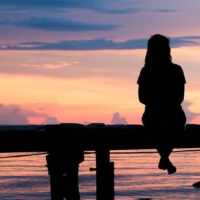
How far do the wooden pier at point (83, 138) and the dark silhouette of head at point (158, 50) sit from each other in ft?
4.06

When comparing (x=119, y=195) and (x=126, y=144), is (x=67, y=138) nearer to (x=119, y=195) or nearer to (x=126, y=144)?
(x=126, y=144)

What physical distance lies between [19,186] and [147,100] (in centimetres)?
5483

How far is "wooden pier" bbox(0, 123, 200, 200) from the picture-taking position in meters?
11.8

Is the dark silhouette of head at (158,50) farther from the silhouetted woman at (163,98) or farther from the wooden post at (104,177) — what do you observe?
the wooden post at (104,177)

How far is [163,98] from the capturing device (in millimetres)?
11789

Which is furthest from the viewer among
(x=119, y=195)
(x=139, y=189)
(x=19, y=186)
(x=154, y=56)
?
(x=19, y=186)

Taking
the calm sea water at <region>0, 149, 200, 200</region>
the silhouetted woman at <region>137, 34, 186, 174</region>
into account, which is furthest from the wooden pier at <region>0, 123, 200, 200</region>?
the calm sea water at <region>0, 149, 200, 200</region>

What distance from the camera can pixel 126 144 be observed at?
39.7 ft

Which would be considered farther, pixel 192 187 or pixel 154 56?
pixel 192 187

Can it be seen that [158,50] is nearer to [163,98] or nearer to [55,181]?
[163,98]

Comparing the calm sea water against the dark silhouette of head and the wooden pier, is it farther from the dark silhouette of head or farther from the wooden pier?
the dark silhouette of head

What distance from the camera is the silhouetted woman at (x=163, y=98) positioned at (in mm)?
11633

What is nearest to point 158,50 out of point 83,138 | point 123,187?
point 83,138

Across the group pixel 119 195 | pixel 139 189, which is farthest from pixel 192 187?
pixel 119 195
